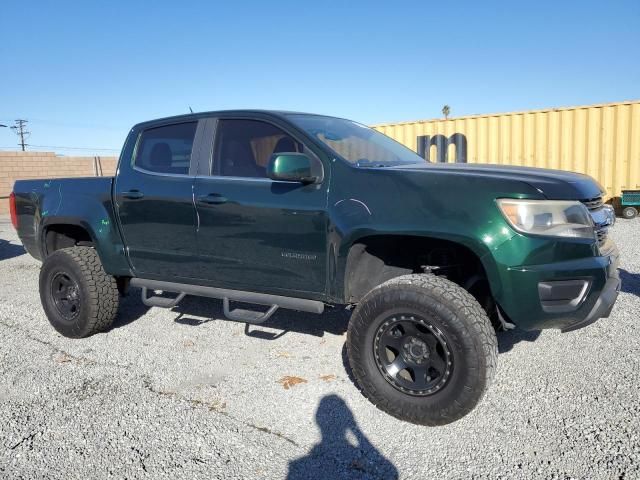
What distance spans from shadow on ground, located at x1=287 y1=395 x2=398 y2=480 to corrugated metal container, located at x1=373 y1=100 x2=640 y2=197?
10554 millimetres

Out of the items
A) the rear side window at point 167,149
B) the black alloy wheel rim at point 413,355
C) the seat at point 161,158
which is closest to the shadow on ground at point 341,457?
the black alloy wheel rim at point 413,355

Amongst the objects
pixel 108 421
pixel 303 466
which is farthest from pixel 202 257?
pixel 303 466

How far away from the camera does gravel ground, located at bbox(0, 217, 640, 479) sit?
235 centimetres

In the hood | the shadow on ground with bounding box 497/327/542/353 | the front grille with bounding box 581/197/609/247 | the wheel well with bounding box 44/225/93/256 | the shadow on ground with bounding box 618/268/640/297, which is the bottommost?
the shadow on ground with bounding box 497/327/542/353

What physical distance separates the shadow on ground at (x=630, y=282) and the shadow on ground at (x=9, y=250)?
9558mm

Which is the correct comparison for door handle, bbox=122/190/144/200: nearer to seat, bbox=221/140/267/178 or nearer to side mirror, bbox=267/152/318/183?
seat, bbox=221/140/267/178

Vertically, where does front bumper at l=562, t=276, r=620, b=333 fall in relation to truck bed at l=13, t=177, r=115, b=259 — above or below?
below

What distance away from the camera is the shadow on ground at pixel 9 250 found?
903 centimetres

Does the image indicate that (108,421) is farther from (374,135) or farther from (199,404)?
(374,135)

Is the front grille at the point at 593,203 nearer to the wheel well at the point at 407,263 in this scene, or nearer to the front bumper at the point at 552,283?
the front bumper at the point at 552,283

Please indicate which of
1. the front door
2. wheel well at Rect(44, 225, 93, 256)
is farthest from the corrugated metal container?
wheel well at Rect(44, 225, 93, 256)

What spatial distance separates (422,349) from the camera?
271 centimetres

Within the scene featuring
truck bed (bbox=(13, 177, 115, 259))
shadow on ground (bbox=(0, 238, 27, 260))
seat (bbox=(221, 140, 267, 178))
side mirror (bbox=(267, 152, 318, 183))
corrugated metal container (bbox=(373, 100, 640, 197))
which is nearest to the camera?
side mirror (bbox=(267, 152, 318, 183))

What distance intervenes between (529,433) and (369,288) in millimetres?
1211
